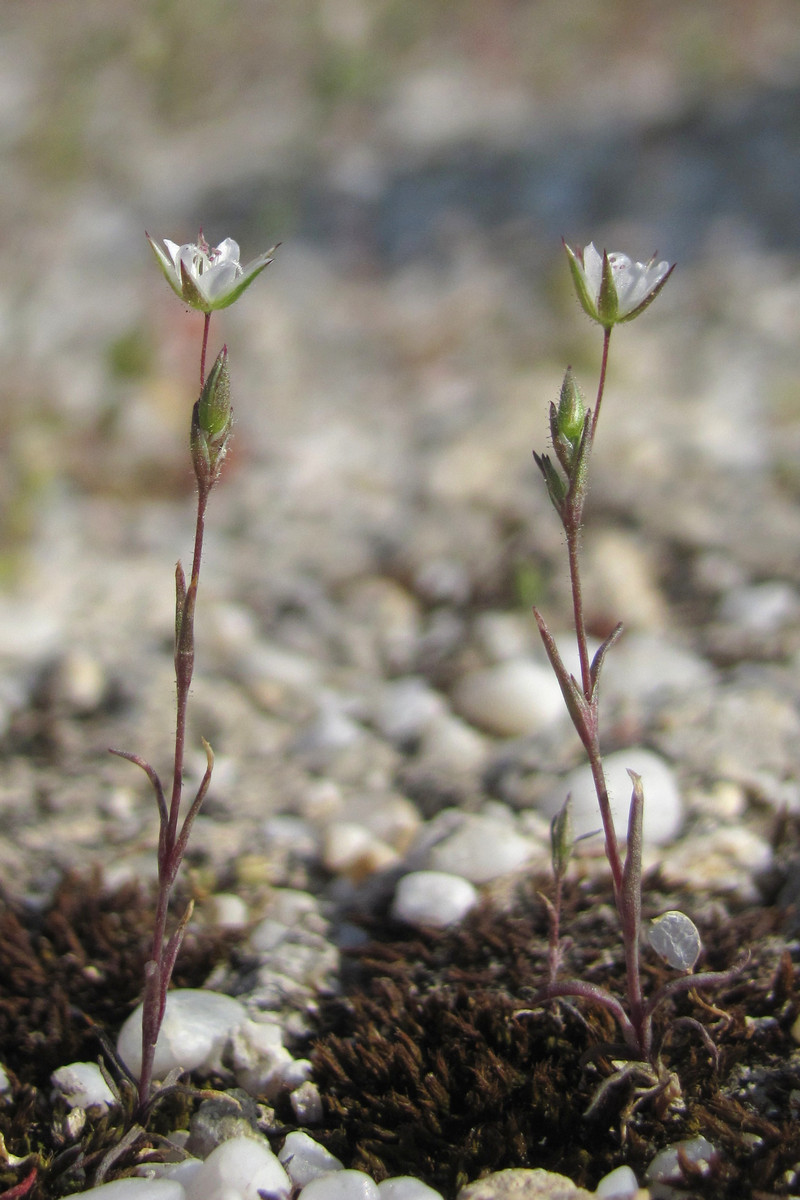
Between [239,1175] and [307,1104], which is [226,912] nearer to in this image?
[307,1104]

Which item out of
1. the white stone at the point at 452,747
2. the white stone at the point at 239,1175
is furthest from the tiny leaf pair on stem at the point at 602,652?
the white stone at the point at 452,747

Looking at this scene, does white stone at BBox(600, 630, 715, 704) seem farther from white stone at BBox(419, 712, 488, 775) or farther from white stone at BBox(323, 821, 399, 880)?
white stone at BBox(323, 821, 399, 880)

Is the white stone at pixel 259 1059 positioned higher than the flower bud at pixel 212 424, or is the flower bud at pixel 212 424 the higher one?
the flower bud at pixel 212 424

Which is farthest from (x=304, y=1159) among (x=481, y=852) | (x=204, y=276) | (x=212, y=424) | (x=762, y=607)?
(x=762, y=607)

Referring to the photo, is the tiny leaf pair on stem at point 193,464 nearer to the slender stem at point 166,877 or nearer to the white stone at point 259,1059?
the slender stem at point 166,877

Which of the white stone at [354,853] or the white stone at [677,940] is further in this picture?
the white stone at [354,853]

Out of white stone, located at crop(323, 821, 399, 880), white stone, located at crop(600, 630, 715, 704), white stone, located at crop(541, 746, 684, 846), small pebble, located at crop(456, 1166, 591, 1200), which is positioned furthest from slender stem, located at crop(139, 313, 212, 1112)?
white stone, located at crop(600, 630, 715, 704)

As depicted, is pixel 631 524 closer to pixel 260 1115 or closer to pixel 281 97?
pixel 260 1115
